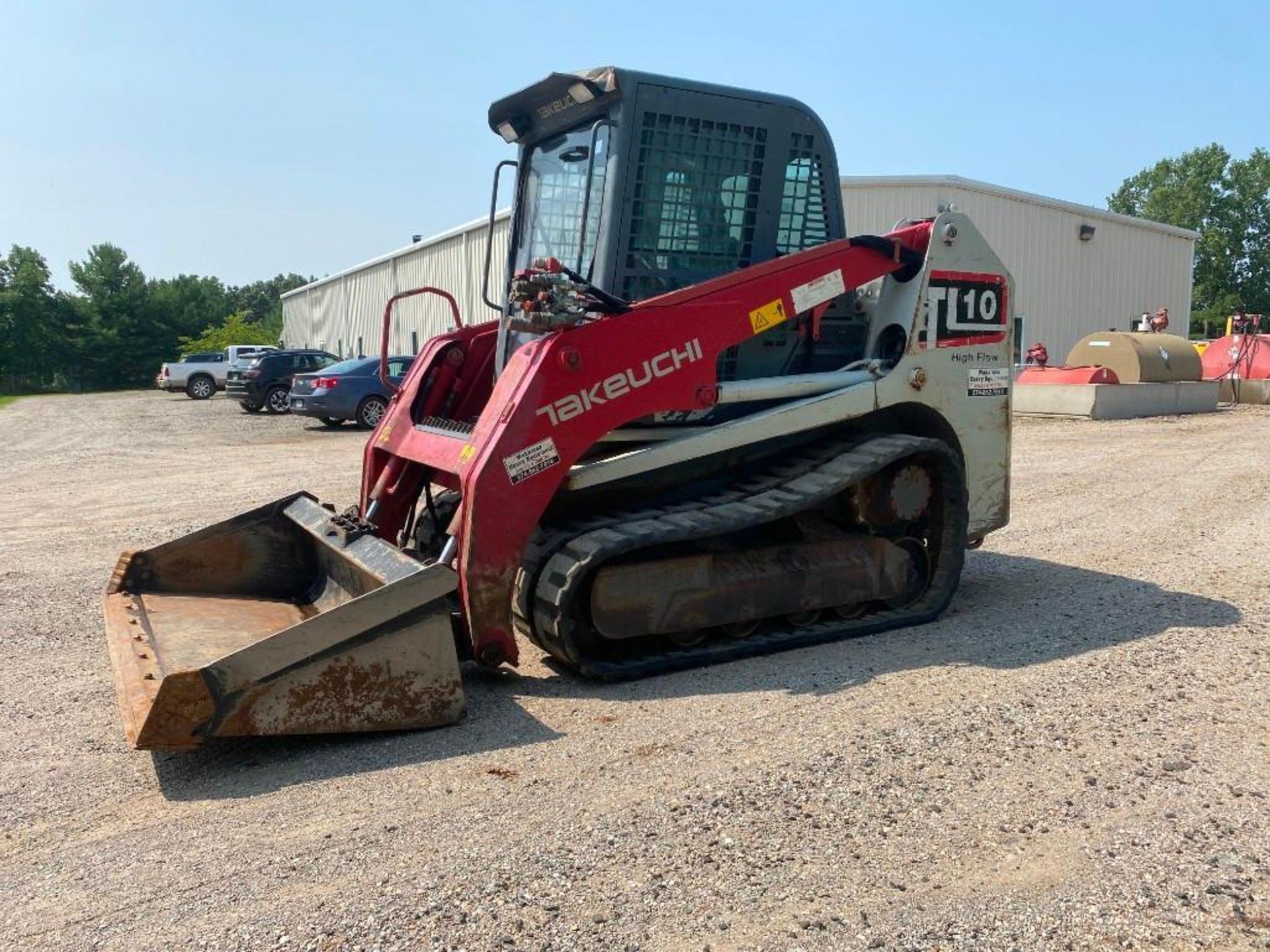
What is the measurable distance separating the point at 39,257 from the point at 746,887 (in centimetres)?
7516

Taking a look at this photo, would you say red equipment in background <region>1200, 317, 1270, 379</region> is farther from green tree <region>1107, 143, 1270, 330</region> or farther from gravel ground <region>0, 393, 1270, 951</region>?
green tree <region>1107, 143, 1270, 330</region>

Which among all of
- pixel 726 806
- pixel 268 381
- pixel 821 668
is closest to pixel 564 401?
pixel 821 668

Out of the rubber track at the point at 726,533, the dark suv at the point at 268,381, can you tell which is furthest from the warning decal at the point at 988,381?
the dark suv at the point at 268,381

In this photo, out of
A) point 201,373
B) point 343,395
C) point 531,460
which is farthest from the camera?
point 201,373

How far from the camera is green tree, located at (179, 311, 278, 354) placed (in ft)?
209

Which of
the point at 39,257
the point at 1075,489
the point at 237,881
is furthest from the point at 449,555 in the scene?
the point at 39,257

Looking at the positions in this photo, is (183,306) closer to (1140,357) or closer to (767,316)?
(1140,357)

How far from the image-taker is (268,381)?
26094 millimetres

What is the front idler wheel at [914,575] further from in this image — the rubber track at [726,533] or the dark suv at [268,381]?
the dark suv at [268,381]

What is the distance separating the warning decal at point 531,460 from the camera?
→ 4691 mm

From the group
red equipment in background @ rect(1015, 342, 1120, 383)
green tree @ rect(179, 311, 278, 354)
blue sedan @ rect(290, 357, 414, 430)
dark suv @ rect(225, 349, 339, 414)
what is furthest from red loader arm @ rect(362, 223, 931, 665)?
green tree @ rect(179, 311, 278, 354)

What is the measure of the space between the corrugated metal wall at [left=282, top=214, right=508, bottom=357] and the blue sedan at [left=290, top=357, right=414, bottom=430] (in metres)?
3.06

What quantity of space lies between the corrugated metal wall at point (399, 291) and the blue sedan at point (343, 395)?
3.06 meters

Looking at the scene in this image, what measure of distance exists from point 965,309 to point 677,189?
1.78 m
